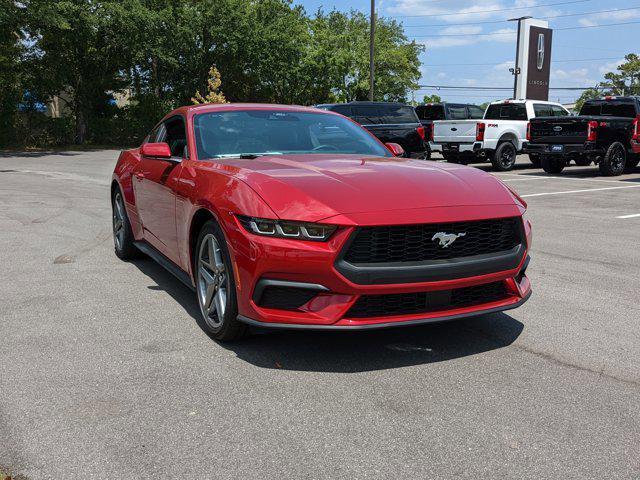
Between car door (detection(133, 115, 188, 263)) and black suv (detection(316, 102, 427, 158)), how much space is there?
1035cm

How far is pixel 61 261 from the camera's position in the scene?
6734 millimetres

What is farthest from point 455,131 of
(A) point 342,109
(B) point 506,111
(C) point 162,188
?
(C) point 162,188

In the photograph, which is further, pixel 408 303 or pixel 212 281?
pixel 212 281

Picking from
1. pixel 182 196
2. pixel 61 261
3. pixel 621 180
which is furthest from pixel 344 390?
pixel 621 180

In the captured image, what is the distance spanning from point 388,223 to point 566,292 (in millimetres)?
2661

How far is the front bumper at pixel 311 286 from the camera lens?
3.47 metres

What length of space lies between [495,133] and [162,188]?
1559 centimetres

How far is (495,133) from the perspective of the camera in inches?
750

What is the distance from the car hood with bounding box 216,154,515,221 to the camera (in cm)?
357

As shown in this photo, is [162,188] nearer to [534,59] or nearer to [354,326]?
[354,326]

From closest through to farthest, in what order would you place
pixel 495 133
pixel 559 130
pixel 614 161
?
pixel 559 130 → pixel 614 161 → pixel 495 133

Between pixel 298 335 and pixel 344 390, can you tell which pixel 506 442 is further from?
pixel 298 335

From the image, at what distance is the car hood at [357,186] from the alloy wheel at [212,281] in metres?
0.53

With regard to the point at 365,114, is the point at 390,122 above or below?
below
